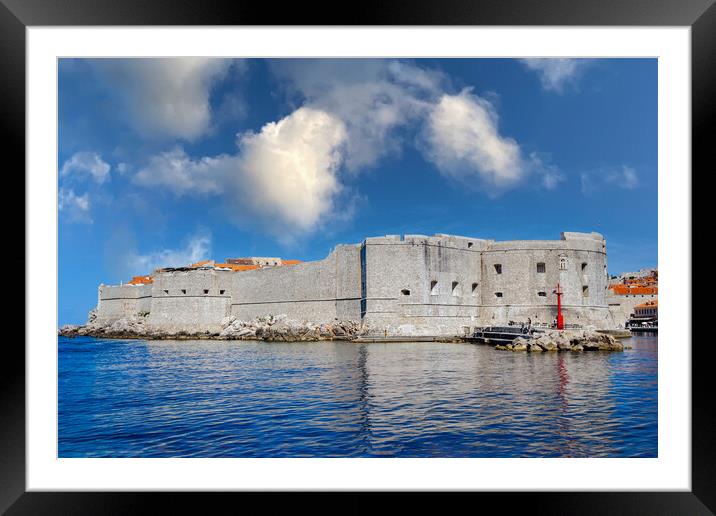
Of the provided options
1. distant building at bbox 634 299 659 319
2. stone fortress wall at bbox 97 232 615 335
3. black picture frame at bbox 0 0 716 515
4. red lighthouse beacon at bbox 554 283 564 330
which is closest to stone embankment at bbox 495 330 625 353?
red lighthouse beacon at bbox 554 283 564 330

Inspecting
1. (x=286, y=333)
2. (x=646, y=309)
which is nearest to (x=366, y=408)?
(x=286, y=333)

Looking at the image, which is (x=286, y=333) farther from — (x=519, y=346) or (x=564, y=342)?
(x=564, y=342)

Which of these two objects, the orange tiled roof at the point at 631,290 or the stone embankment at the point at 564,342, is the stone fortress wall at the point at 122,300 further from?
the orange tiled roof at the point at 631,290

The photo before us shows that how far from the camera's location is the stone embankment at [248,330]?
17172 millimetres

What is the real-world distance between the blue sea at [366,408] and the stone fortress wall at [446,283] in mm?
5012

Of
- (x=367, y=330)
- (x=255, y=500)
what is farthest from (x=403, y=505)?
(x=367, y=330)

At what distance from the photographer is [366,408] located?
585cm

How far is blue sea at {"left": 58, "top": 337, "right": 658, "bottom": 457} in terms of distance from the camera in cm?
441

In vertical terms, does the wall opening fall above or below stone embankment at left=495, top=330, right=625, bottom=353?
above

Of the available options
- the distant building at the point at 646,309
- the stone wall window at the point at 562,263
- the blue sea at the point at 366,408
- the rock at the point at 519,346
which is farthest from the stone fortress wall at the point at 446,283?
the distant building at the point at 646,309

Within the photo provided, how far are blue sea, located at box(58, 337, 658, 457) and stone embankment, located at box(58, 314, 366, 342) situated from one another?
19.4 feet

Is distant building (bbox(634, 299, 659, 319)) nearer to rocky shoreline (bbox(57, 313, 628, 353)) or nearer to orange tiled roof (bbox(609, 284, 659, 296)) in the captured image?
orange tiled roof (bbox(609, 284, 659, 296))

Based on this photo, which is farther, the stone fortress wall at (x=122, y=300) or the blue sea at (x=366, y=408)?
the stone fortress wall at (x=122, y=300)

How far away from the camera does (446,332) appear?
54.1ft
